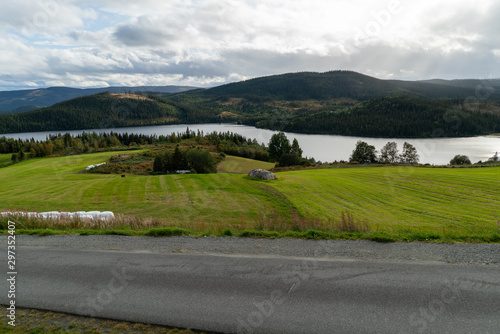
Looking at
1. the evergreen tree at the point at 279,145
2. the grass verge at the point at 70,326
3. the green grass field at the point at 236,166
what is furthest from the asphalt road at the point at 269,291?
the evergreen tree at the point at 279,145

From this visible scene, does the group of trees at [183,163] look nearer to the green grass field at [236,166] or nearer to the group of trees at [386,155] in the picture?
the green grass field at [236,166]

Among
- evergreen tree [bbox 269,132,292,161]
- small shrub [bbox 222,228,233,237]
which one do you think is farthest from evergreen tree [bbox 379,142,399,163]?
small shrub [bbox 222,228,233,237]

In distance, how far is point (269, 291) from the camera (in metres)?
6.48

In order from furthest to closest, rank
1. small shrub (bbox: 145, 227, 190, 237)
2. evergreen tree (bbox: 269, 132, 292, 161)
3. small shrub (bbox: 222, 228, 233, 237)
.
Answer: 1. evergreen tree (bbox: 269, 132, 292, 161)
2. small shrub (bbox: 145, 227, 190, 237)
3. small shrub (bbox: 222, 228, 233, 237)

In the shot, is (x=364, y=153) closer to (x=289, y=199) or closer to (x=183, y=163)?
(x=183, y=163)

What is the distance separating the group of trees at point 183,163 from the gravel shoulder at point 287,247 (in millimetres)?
55391

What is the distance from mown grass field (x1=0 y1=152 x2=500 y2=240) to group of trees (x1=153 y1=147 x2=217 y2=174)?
87.8 ft

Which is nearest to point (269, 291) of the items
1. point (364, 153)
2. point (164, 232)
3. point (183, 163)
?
point (164, 232)

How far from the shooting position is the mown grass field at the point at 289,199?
20.3 meters

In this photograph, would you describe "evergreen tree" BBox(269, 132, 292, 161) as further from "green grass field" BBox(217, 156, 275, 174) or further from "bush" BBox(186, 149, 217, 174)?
"bush" BBox(186, 149, 217, 174)

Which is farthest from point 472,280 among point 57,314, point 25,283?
point 25,283

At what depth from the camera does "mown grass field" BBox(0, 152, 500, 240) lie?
20.3m

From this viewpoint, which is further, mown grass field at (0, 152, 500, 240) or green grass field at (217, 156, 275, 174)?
green grass field at (217, 156, 275, 174)

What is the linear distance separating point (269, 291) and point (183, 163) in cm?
6250
